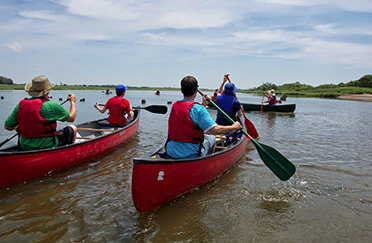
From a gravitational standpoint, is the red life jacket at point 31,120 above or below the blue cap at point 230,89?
below

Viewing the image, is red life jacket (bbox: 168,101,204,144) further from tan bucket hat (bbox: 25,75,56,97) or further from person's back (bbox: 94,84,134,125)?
person's back (bbox: 94,84,134,125)

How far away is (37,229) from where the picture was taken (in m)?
3.74

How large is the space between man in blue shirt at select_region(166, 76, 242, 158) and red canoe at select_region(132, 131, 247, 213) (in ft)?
0.77

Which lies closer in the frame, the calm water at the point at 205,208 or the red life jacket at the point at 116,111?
the calm water at the point at 205,208

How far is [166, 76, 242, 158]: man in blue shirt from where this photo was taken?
13.9 ft

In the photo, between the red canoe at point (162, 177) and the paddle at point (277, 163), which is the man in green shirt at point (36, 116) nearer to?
the red canoe at point (162, 177)

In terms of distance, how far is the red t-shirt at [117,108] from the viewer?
29.2ft

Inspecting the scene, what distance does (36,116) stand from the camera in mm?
5160

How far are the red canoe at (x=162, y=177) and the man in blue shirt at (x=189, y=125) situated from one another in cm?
24

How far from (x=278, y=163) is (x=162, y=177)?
2589 millimetres

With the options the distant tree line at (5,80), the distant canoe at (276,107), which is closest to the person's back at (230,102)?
the distant canoe at (276,107)

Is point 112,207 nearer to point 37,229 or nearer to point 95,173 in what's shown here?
point 37,229

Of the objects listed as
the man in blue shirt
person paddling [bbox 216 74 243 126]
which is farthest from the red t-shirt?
the man in blue shirt

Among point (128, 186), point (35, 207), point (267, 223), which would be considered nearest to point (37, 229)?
point (35, 207)
